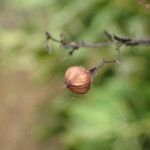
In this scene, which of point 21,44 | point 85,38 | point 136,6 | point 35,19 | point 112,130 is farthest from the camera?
point 35,19

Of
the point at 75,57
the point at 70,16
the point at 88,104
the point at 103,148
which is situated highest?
the point at 70,16

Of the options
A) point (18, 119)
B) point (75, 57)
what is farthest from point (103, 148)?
point (18, 119)

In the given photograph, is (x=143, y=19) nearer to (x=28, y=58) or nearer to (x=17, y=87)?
(x=28, y=58)

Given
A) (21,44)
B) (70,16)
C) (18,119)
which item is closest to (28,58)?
(21,44)

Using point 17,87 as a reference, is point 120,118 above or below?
below

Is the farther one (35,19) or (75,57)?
(35,19)

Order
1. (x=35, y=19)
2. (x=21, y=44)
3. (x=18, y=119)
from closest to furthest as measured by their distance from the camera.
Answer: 1. (x=21, y=44)
2. (x=35, y=19)
3. (x=18, y=119)
